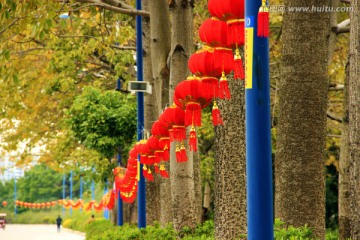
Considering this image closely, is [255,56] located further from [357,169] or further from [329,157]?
[329,157]

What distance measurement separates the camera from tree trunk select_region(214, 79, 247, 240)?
11.2m

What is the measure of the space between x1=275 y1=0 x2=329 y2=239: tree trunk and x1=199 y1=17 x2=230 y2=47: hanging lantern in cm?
380

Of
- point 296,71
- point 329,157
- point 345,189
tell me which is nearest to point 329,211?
point 329,157

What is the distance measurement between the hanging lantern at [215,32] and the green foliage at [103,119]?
21624 mm

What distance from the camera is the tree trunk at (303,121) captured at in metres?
11.6

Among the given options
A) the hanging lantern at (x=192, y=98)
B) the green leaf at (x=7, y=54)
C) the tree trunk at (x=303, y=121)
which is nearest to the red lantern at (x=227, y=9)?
the hanging lantern at (x=192, y=98)

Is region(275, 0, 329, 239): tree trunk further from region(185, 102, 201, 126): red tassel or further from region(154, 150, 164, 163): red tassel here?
region(154, 150, 164, 163): red tassel

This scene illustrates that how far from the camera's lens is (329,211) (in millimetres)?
35344

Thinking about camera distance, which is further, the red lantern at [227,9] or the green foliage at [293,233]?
the green foliage at [293,233]

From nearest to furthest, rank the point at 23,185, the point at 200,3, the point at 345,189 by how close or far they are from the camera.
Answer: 1. the point at 345,189
2. the point at 200,3
3. the point at 23,185

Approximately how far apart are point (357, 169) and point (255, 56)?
339 cm

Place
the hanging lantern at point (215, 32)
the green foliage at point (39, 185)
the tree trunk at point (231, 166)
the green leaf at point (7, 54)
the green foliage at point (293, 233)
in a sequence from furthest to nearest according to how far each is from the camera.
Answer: the green foliage at point (39, 185), the green leaf at point (7, 54), the tree trunk at point (231, 166), the green foliage at point (293, 233), the hanging lantern at point (215, 32)

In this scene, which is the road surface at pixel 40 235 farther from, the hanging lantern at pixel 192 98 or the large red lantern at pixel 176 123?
the hanging lantern at pixel 192 98

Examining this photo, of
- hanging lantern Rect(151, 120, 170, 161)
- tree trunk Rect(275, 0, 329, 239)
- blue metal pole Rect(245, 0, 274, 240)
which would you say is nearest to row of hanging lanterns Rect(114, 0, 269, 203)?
blue metal pole Rect(245, 0, 274, 240)
